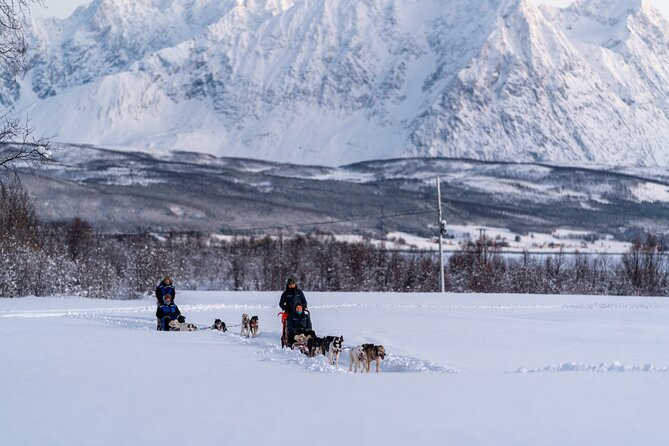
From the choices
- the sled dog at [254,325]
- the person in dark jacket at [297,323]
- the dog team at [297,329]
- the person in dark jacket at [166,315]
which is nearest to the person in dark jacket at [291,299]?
the dog team at [297,329]

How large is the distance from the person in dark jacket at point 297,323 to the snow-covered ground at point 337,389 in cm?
45

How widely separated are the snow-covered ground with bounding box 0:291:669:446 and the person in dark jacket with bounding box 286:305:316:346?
1.48 feet

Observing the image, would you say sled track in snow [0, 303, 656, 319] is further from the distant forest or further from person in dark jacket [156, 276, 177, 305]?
the distant forest

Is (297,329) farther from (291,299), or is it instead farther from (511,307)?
(511,307)

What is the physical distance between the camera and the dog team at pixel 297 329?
60.1 feet

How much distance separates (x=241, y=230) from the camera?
196m

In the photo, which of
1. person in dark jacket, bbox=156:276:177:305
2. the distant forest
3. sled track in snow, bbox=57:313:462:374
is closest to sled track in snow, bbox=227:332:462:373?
sled track in snow, bbox=57:313:462:374

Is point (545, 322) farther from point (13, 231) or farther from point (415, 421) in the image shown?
point (13, 231)

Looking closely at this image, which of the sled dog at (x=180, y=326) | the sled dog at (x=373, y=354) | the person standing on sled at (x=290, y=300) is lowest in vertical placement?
the sled dog at (x=373, y=354)

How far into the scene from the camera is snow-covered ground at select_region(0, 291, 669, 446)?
1116cm

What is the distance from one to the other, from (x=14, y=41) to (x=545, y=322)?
20868mm

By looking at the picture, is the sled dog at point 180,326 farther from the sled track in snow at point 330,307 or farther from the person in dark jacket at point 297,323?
the sled track in snow at point 330,307

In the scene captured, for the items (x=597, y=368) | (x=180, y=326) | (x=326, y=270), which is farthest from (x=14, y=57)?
(x=326, y=270)

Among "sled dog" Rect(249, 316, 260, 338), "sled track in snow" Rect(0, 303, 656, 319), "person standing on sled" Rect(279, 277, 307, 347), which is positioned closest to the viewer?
"person standing on sled" Rect(279, 277, 307, 347)
